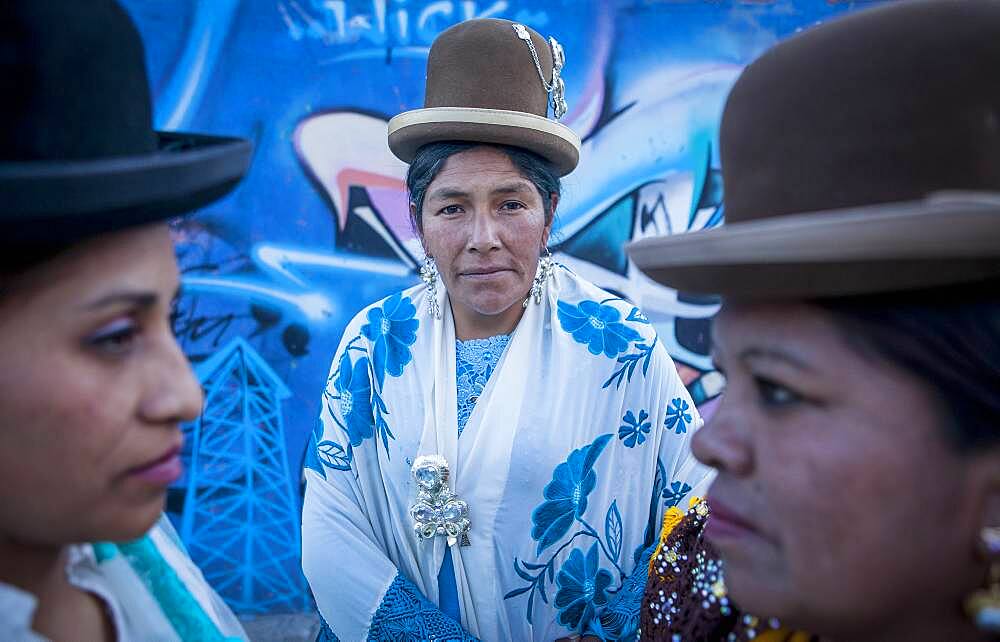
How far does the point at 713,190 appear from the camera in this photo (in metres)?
4.42

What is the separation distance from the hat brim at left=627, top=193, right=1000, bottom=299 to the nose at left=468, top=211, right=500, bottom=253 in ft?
4.15

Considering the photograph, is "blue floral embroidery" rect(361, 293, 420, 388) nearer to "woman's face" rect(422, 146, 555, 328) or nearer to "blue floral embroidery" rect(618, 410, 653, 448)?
"woman's face" rect(422, 146, 555, 328)

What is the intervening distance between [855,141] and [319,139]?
12.3 feet

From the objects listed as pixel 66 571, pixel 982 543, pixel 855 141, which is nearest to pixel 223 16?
pixel 66 571

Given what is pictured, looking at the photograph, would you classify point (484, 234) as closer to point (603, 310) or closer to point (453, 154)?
point (453, 154)

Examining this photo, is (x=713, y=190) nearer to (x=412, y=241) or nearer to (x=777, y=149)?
(x=412, y=241)

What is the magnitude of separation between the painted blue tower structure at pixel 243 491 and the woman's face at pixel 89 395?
337cm

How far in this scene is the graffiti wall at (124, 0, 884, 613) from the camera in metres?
4.02

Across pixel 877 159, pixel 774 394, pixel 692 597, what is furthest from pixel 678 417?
pixel 877 159

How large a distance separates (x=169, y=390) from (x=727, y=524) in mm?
825

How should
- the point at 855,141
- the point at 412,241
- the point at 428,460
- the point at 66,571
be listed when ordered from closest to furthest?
the point at 855,141, the point at 66,571, the point at 428,460, the point at 412,241

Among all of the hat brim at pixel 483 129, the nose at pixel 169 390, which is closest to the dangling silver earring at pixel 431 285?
the hat brim at pixel 483 129

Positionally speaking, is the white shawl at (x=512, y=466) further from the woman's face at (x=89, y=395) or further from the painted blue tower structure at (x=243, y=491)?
the painted blue tower structure at (x=243, y=491)

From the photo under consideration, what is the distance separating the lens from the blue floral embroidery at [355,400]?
7.49ft
